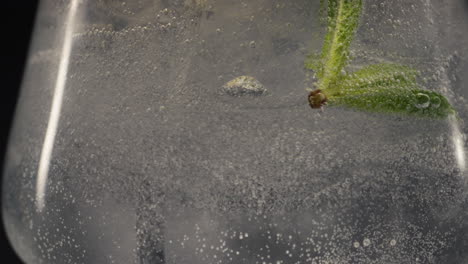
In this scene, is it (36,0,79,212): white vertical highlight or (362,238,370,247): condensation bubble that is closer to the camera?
(362,238,370,247): condensation bubble

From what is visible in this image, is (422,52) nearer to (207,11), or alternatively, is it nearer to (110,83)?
(207,11)

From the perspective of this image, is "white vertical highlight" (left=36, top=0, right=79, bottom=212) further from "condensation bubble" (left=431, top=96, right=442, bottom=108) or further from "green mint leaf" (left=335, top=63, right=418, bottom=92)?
"condensation bubble" (left=431, top=96, right=442, bottom=108)

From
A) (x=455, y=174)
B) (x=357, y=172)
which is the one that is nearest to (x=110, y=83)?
(x=357, y=172)

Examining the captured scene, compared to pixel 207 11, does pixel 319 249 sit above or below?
below

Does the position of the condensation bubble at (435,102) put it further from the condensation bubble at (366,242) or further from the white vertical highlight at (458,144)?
the condensation bubble at (366,242)

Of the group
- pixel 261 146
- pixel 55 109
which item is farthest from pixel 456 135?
pixel 55 109

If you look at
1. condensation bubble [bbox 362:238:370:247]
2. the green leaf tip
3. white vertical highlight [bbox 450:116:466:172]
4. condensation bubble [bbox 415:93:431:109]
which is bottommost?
condensation bubble [bbox 362:238:370:247]

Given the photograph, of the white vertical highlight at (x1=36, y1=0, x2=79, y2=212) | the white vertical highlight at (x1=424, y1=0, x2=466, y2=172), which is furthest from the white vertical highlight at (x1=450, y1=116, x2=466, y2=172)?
the white vertical highlight at (x1=36, y1=0, x2=79, y2=212)
